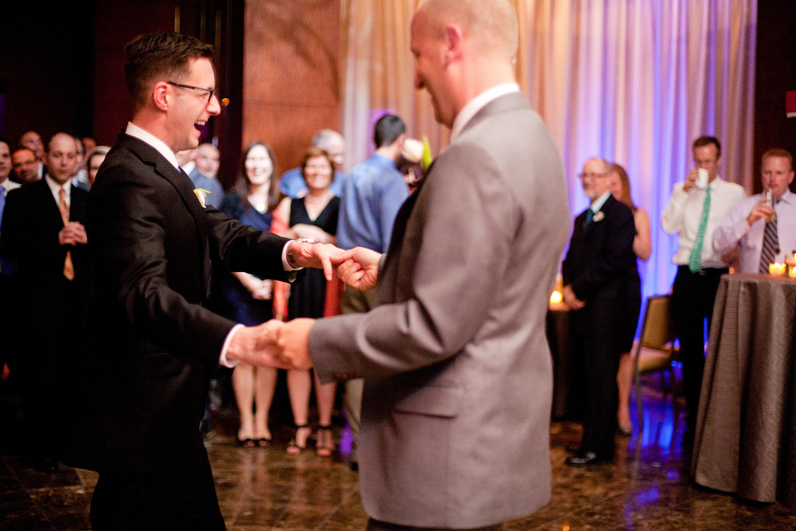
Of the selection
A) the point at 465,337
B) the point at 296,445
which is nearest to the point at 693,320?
the point at 296,445

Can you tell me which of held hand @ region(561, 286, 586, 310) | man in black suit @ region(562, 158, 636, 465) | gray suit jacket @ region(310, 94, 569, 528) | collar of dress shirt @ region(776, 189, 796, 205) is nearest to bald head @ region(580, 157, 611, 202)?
man in black suit @ region(562, 158, 636, 465)

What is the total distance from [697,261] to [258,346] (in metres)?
4.25

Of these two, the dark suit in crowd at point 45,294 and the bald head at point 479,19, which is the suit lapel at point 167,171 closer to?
the bald head at point 479,19

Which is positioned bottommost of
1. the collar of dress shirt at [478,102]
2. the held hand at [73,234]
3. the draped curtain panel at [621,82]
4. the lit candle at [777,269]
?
the lit candle at [777,269]

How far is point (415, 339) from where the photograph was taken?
129cm

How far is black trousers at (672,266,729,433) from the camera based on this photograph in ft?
16.4

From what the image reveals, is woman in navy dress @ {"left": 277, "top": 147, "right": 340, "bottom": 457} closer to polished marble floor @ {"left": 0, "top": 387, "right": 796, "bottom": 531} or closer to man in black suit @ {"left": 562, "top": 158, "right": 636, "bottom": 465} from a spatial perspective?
polished marble floor @ {"left": 0, "top": 387, "right": 796, "bottom": 531}

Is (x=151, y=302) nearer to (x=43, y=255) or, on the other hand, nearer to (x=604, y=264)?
(x=43, y=255)

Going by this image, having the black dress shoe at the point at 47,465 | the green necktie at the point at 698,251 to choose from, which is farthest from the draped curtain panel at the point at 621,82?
the black dress shoe at the point at 47,465

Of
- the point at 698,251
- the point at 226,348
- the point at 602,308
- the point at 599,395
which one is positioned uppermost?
the point at 698,251

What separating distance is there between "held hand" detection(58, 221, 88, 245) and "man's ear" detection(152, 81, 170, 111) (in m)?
2.16

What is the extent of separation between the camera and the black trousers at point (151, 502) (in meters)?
1.88

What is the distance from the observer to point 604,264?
4312 mm

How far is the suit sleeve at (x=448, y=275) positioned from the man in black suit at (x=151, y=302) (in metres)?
0.47
